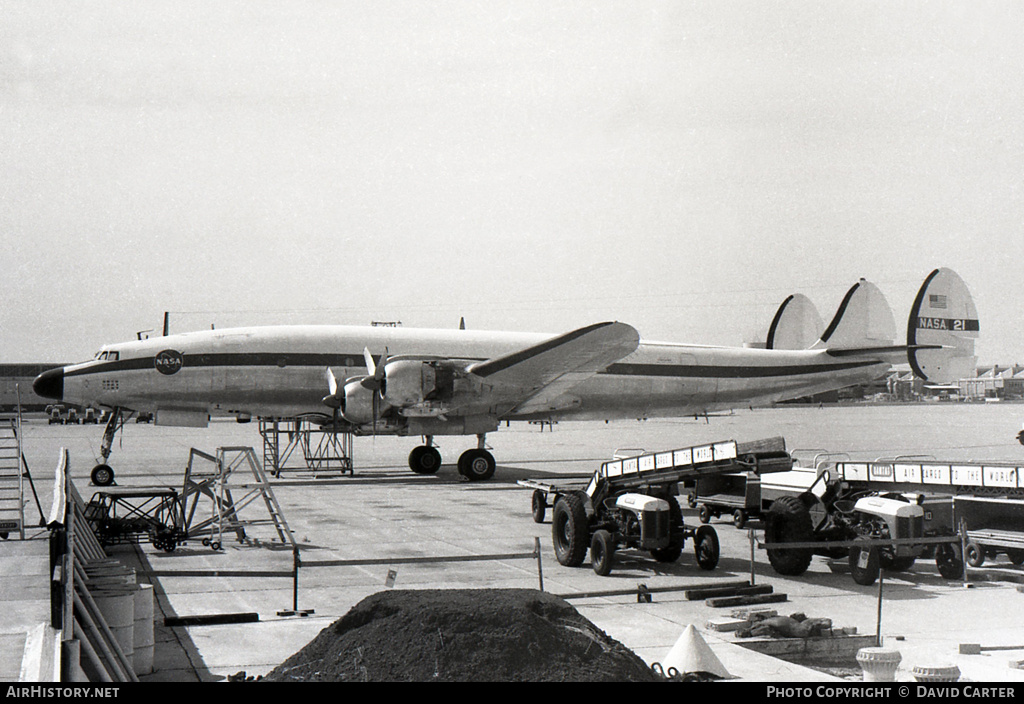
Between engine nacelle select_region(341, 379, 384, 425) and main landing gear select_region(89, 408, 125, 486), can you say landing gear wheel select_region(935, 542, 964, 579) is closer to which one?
engine nacelle select_region(341, 379, 384, 425)

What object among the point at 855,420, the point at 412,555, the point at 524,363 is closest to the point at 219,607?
the point at 412,555

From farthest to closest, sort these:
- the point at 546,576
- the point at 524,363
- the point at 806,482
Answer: the point at 524,363 < the point at 806,482 < the point at 546,576

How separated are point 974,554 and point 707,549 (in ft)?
11.4

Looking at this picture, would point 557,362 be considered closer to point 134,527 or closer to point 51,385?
point 134,527

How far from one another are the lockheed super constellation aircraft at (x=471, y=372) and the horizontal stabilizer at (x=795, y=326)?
228 centimetres

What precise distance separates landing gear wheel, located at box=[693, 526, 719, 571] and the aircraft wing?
874 cm

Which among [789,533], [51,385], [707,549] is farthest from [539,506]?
[51,385]

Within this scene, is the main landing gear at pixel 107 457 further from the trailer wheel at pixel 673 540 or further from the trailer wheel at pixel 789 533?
the trailer wheel at pixel 789 533

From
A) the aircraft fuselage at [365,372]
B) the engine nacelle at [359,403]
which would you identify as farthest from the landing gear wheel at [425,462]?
A: the engine nacelle at [359,403]

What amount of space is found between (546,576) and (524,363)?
11.8 metres

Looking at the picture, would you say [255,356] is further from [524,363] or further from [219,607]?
[219,607]

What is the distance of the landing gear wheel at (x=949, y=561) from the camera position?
11.9 meters

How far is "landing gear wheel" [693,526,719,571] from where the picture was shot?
489 inches

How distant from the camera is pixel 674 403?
94.0 ft
